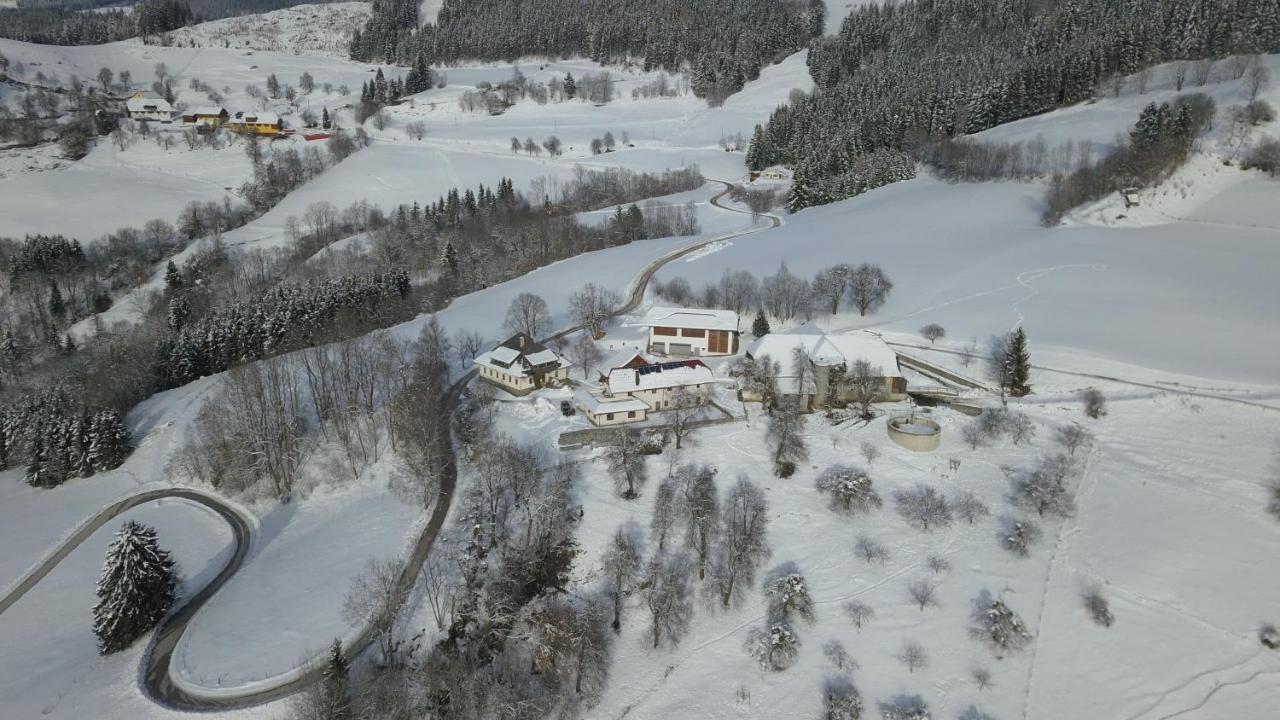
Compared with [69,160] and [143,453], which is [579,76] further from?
[143,453]

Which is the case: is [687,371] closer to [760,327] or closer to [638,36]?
[760,327]

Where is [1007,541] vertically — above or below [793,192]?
below

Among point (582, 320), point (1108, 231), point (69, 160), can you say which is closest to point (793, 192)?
point (1108, 231)

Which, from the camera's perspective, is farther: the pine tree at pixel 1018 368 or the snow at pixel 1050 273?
the snow at pixel 1050 273

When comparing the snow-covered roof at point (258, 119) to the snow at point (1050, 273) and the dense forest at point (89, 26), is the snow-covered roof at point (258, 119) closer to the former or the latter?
the dense forest at point (89, 26)

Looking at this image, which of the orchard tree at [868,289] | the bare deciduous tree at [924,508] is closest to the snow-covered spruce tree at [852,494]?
the bare deciduous tree at [924,508]
